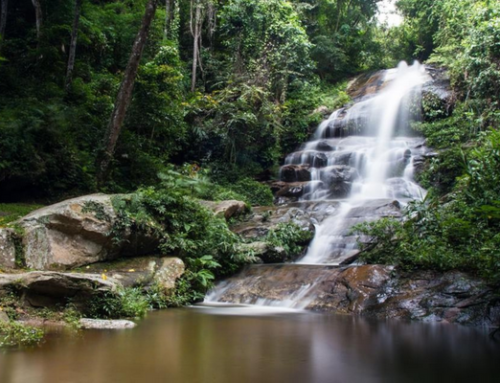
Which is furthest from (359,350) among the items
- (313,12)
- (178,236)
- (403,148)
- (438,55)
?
(313,12)

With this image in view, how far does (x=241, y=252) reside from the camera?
10.5m

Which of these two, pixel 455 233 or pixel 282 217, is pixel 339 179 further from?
pixel 455 233

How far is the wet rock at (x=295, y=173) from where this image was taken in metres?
18.1

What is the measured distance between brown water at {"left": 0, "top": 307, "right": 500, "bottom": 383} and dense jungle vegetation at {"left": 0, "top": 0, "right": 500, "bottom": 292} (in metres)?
1.66

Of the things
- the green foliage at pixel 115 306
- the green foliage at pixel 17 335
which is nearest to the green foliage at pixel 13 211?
the green foliage at pixel 115 306

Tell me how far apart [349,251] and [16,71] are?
553 inches

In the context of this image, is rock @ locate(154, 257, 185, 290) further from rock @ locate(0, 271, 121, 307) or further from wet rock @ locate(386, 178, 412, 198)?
wet rock @ locate(386, 178, 412, 198)

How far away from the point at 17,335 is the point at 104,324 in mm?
1267

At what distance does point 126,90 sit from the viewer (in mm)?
11469

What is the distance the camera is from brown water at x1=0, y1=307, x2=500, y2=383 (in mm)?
3684

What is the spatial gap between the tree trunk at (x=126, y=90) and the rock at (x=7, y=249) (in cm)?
469

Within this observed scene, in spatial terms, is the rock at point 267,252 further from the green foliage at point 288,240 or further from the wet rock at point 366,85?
the wet rock at point 366,85

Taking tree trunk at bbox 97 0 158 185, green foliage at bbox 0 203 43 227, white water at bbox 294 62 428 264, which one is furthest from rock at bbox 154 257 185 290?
tree trunk at bbox 97 0 158 185

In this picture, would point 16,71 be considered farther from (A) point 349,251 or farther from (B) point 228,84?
(A) point 349,251
